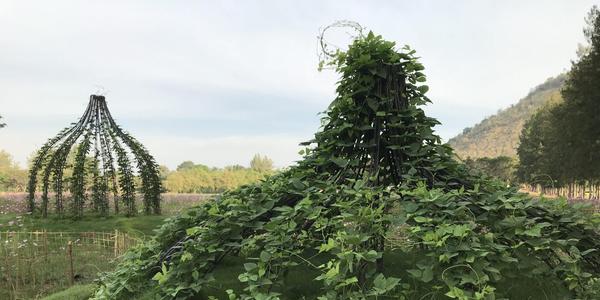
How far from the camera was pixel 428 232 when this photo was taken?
1.83 meters

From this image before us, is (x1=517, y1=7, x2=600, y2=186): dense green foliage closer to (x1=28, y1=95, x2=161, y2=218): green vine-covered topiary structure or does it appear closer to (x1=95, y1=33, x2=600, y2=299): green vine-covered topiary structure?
(x1=28, y1=95, x2=161, y2=218): green vine-covered topiary structure

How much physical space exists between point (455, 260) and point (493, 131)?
10392 centimetres

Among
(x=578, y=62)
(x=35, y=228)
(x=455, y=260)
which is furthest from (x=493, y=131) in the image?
(x=455, y=260)

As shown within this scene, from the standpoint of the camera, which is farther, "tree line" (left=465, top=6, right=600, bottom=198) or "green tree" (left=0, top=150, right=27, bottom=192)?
"green tree" (left=0, top=150, right=27, bottom=192)

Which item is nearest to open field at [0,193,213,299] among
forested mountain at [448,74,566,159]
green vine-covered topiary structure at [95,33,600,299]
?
green vine-covered topiary structure at [95,33,600,299]

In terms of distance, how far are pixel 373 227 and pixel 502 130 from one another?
341 feet

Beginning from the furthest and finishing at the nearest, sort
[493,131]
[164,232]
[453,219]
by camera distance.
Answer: [493,131] → [164,232] → [453,219]

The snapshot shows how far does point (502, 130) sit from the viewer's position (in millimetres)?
96562

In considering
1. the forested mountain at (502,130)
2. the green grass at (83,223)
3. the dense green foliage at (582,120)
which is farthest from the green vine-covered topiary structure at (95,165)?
the forested mountain at (502,130)

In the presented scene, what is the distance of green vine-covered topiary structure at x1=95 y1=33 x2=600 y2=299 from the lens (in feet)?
6.03

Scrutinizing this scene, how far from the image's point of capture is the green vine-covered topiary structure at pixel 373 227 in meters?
1.84

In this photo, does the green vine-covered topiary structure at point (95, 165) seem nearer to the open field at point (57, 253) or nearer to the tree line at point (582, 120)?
the open field at point (57, 253)

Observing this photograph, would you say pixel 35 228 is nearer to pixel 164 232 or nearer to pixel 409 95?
pixel 164 232

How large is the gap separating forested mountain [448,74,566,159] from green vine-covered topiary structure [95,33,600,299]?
79.5 metres
